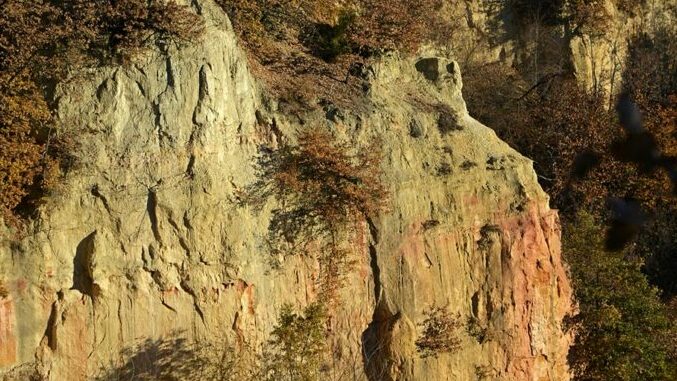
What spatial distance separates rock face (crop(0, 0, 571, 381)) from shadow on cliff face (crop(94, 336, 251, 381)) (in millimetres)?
41

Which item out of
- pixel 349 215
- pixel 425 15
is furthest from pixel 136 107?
pixel 425 15

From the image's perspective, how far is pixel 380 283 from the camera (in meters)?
13.1

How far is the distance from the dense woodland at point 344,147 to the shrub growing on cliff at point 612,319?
0.03m

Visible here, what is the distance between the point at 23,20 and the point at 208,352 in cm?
548

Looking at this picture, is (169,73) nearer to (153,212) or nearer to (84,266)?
(153,212)

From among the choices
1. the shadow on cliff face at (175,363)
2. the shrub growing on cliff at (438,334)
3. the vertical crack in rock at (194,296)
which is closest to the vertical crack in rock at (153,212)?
the vertical crack in rock at (194,296)

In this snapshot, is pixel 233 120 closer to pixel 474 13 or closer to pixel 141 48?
pixel 141 48

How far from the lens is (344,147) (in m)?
13.1

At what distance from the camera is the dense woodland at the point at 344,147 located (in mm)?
11805

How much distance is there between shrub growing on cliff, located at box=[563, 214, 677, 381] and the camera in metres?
15.2

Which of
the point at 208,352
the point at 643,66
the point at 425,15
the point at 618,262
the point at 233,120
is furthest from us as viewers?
the point at 643,66

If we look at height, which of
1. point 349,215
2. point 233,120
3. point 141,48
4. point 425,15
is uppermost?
point 425,15

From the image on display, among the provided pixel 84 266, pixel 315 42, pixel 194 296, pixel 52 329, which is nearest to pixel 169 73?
pixel 84 266

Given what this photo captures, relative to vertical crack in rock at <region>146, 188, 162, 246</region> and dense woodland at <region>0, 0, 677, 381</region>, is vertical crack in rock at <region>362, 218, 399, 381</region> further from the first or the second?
vertical crack in rock at <region>146, 188, 162, 246</region>
